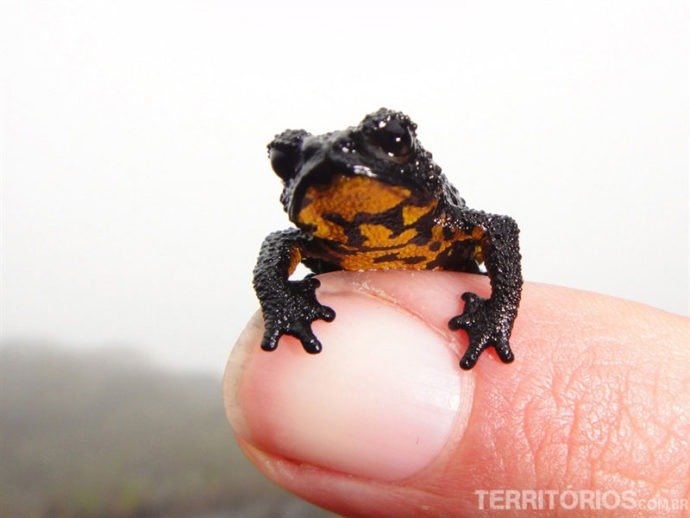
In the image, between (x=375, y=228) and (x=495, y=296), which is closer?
(x=375, y=228)

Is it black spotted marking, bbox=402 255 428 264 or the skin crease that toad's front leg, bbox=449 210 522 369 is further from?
black spotted marking, bbox=402 255 428 264

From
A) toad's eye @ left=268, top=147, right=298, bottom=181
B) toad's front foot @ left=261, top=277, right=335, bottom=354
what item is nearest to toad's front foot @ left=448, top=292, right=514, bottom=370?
toad's front foot @ left=261, top=277, right=335, bottom=354

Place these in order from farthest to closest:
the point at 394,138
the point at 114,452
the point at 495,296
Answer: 1. the point at 114,452
2. the point at 495,296
3. the point at 394,138

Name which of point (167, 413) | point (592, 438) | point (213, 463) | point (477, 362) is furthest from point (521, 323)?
point (167, 413)

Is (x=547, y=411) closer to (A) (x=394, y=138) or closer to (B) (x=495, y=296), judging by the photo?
(B) (x=495, y=296)

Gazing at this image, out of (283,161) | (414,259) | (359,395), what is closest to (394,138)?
(283,161)

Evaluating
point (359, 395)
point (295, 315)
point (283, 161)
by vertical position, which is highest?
point (283, 161)
